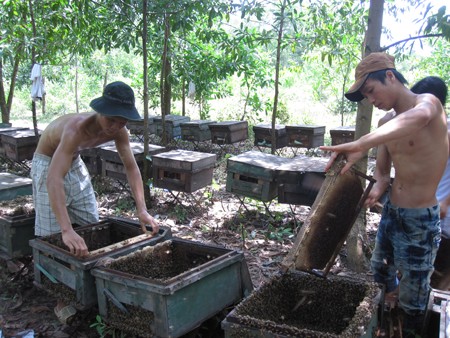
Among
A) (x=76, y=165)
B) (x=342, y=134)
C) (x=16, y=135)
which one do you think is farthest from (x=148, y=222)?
(x=342, y=134)

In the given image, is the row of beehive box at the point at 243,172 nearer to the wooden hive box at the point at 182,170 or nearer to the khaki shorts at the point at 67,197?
the wooden hive box at the point at 182,170

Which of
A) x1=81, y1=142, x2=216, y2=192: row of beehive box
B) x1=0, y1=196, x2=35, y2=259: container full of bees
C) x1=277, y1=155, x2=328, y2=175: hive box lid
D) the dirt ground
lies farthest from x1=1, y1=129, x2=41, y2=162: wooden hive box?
x1=277, y1=155, x2=328, y2=175: hive box lid

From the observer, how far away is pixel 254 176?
5805 mm

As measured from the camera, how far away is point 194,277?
2.65m

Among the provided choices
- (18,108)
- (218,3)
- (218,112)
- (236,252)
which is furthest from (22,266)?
(18,108)

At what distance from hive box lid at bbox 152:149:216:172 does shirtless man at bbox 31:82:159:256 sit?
232 centimetres

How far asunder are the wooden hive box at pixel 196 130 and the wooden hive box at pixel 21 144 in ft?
12.7

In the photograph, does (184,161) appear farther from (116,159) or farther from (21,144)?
(21,144)

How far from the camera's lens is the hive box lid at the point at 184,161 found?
619 centimetres

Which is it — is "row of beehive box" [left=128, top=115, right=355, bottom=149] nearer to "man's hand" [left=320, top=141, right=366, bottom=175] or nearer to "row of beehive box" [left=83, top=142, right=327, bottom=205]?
"row of beehive box" [left=83, top=142, right=327, bottom=205]

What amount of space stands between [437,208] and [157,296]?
1.96m

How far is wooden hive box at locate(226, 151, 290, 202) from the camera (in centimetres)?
568

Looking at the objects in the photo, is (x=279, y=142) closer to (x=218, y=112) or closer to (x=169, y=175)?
(x=169, y=175)

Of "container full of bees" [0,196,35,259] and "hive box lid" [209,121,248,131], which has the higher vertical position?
"hive box lid" [209,121,248,131]
